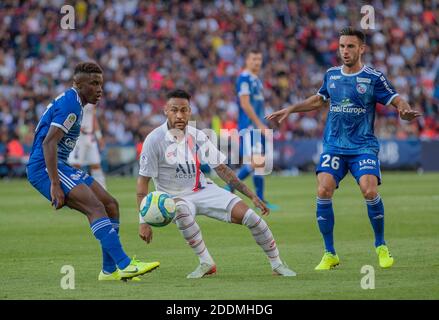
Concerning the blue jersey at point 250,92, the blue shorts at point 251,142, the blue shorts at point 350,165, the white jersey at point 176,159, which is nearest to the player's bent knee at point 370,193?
the blue shorts at point 350,165

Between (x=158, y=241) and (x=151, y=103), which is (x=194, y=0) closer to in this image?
(x=151, y=103)

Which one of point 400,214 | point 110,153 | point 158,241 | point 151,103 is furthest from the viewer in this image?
point 151,103

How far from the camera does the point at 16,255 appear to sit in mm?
12133

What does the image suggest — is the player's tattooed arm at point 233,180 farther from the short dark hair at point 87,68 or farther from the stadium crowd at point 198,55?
the stadium crowd at point 198,55

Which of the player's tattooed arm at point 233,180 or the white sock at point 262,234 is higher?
the player's tattooed arm at point 233,180

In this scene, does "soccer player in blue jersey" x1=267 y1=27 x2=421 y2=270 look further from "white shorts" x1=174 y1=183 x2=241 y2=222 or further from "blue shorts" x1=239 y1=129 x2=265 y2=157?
"blue shorts" x1=239 y1=129 x2=265 y2=157

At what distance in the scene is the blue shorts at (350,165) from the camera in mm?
10797

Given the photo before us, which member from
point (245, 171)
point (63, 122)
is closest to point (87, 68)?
point (63, 122)

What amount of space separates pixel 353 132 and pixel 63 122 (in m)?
3.37

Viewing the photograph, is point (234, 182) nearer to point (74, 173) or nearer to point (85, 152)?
point (74, 173)

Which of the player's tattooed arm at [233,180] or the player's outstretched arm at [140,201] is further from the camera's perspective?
the player's tattooed arm at [233,180]

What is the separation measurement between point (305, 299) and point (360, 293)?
57 centimetres

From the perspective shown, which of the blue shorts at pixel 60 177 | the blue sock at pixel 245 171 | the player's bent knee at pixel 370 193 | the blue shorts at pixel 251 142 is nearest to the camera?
the blue shorts at pixel 60 177

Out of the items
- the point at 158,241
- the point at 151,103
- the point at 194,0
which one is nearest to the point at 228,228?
the point at 158,241
